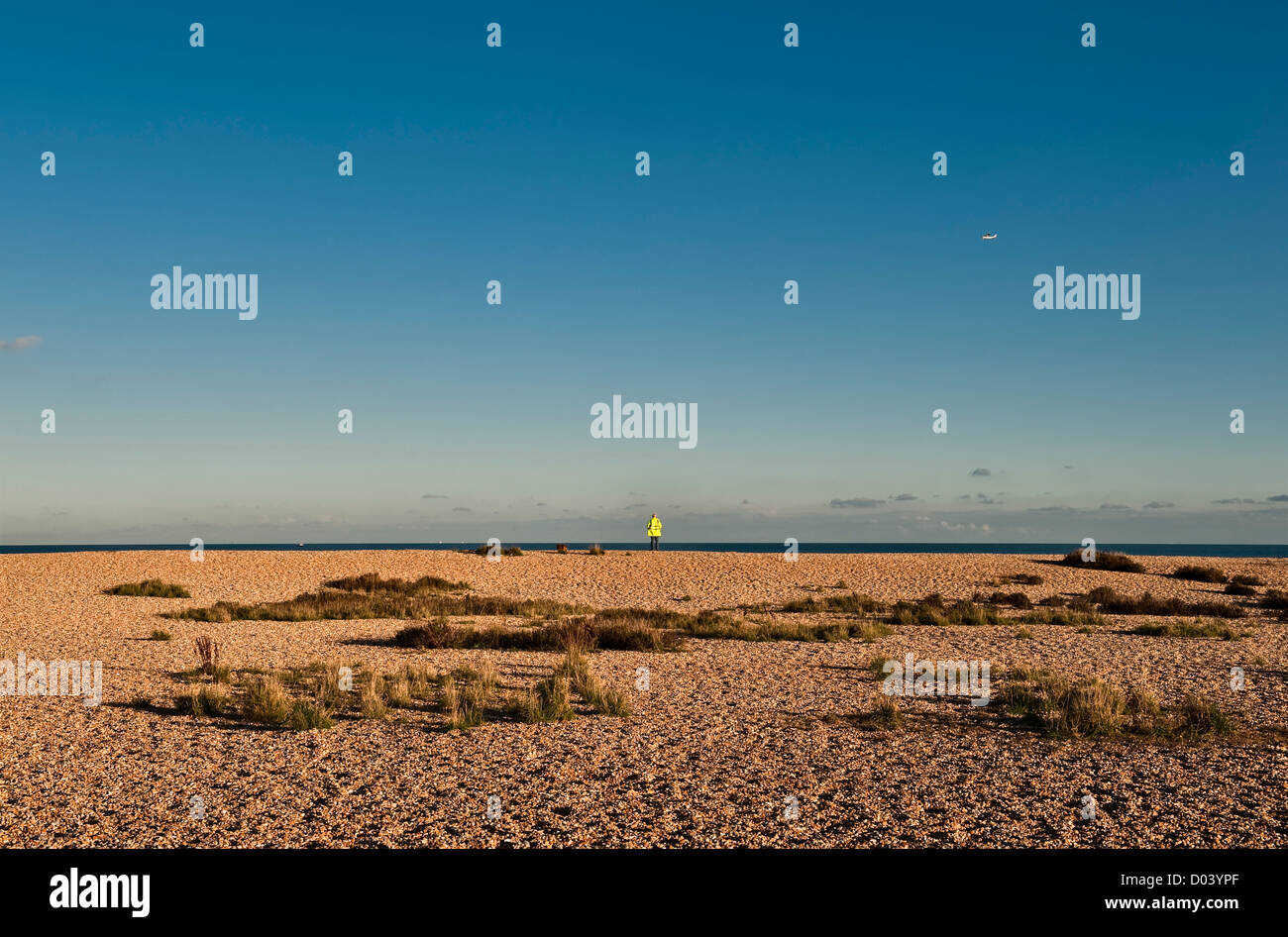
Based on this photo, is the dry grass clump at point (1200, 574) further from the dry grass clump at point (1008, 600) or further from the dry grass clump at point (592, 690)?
the dry grass clump at point (592, 690)

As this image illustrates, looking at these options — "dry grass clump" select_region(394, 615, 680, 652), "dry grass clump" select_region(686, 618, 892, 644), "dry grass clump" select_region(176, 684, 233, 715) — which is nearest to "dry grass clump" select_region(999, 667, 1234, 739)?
"dry grass clump" select_region(686, 618, 892, 644)

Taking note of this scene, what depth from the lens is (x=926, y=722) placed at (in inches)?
424

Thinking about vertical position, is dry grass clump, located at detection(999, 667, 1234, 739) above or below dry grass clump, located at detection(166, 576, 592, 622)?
above

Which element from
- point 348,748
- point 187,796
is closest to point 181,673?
point 348,748

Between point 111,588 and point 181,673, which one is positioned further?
point 111,588

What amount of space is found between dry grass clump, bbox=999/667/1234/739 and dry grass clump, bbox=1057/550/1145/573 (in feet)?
90.7

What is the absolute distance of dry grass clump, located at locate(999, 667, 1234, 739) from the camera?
33.0 feet

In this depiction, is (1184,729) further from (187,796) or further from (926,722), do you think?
(187,796)

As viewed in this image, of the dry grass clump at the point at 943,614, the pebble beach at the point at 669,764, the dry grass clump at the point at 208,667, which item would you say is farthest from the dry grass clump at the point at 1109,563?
Answer: the dry grass clump at the point at 208,667

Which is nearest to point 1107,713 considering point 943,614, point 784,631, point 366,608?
point 784,631

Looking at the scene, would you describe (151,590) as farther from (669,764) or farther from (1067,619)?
(1067,619)

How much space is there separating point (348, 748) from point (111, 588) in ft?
78.7

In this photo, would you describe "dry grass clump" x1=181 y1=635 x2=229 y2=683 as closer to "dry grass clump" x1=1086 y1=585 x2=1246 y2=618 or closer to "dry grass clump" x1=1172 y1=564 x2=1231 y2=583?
"dry grass clump" x1=1086 y1=585 x2=1246 y2=618
